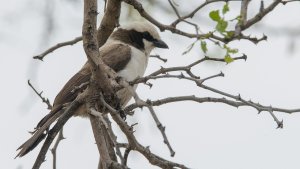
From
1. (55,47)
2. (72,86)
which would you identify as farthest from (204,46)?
(72,86)

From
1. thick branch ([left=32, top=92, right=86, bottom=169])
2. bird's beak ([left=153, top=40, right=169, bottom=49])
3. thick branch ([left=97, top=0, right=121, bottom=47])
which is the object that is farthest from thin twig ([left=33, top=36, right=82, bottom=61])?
bird's beak ([left=153, top=40, right=169, bottom=49])

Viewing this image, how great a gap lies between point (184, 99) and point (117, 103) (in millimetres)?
658

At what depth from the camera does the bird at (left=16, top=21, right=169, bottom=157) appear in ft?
14.9

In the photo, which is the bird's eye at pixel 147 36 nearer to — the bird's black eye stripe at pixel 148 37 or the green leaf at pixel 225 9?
the bird's black eye stripe at pixel 148 37

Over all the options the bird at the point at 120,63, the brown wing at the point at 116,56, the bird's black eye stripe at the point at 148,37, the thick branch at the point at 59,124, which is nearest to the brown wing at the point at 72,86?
the bird at the point at 120,63

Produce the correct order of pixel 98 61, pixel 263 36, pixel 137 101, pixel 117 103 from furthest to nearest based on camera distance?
pixel 117 103 < pixel 98 61 < pixel 263 36 < pixel 137 101

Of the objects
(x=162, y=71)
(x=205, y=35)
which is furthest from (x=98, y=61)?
(x=205, y=35)

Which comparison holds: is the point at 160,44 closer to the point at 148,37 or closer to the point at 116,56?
the point at 148,37

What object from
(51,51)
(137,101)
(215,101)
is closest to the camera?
(137,101)

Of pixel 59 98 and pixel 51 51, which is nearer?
pixel 51 51

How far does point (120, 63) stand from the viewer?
5.35 metres

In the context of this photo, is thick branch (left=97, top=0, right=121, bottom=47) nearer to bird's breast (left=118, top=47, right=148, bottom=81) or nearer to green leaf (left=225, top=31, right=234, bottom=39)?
bird's breast (left=118, top=47, right=148, bottom=81)

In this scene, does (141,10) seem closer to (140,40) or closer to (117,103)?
(117,103)

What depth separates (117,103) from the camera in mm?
3629
